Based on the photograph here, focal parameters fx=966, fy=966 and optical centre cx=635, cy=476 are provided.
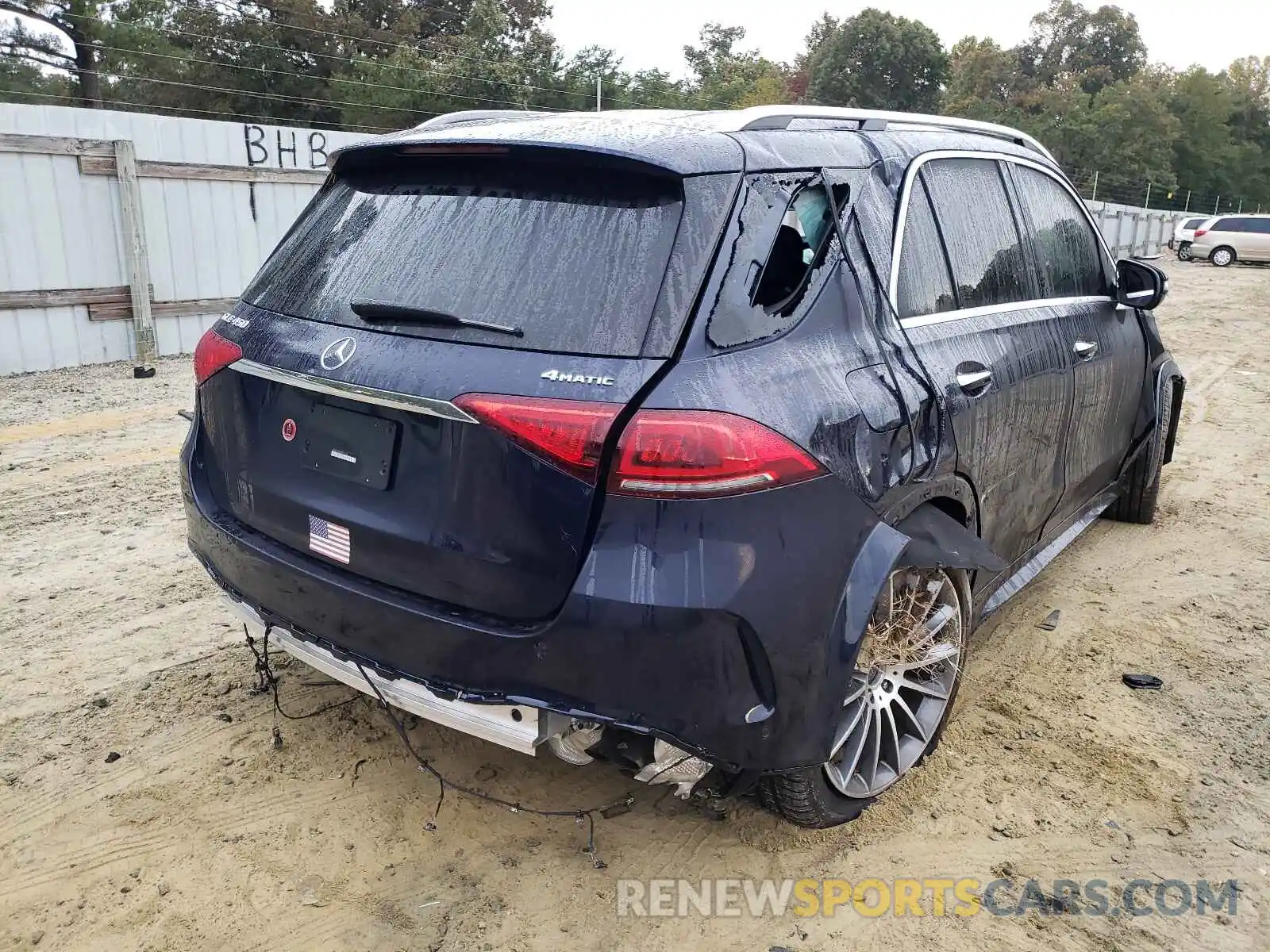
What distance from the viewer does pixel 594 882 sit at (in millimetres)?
2590

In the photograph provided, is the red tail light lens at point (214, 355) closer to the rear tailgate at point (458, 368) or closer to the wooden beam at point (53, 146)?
the rear tailgate at point (458, 368)

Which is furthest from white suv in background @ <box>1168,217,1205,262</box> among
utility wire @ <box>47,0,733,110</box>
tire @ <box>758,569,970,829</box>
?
tire @ <box>758,569,970,829</box>

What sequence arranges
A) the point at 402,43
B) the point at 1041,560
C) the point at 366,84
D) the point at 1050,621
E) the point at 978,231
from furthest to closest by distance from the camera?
1. the point at 402,43
2. the point at 366,84
3. the point at 1050,621
4. the point at 1041,560
5. the point at 978,231

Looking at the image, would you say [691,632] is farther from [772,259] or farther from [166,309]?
[166,309]

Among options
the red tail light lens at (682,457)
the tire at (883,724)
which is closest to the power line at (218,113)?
the tire at (883,724)

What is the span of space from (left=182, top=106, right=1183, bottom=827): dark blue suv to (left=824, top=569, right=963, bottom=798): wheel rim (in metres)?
0.01

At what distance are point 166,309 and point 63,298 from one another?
100 cm

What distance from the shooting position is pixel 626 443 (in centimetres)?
207

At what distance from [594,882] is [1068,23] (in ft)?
299

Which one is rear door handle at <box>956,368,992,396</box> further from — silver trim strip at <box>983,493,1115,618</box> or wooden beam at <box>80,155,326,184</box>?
wooden beam at <box>80,155,326,184</box>

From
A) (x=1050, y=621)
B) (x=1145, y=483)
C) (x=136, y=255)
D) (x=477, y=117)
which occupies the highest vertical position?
(x=477, y=117)

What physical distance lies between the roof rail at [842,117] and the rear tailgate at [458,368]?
0.47 meters

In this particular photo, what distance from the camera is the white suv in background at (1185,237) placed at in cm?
3105

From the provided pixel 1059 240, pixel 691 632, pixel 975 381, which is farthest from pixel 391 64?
pixel 691 632
